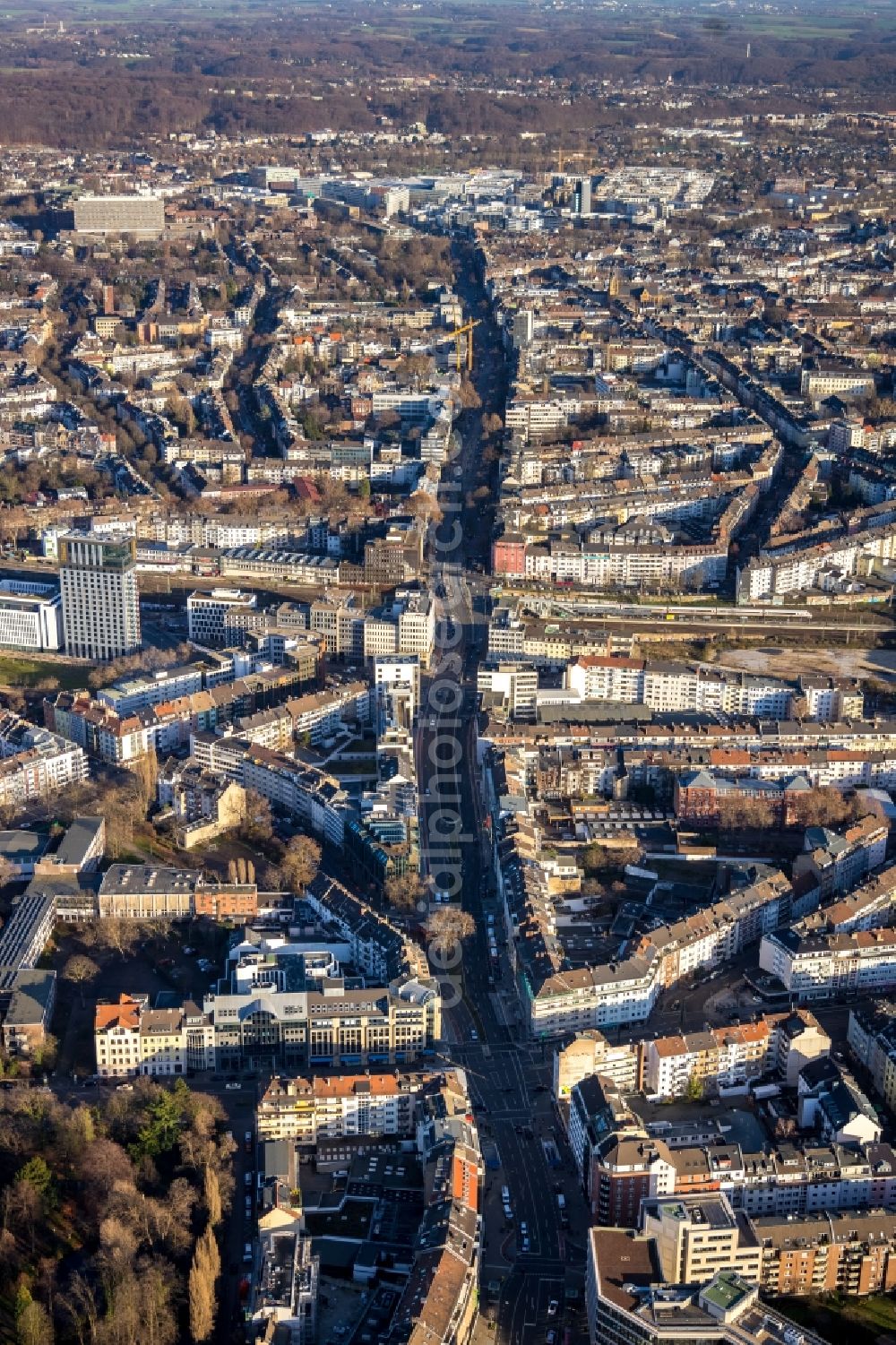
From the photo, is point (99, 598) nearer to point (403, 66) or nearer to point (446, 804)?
point (446, 804)

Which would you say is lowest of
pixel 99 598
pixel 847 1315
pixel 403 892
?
pixel 847 1315

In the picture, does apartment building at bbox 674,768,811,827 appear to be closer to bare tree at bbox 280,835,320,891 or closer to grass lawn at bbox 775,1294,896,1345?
bare tree at bbox 280,835,320,891

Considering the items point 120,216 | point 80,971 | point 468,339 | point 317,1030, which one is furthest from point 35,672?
point 120,216

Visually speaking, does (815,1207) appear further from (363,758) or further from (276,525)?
(276,525)

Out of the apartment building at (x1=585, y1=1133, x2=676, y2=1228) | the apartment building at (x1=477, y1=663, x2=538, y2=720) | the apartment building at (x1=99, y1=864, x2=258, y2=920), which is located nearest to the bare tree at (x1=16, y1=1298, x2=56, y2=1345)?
the apartment building at (x1=585, y1=1133, x2=676, y2=1228)

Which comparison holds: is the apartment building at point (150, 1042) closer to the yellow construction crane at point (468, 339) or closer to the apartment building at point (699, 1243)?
the apartment building at point (699, 1243)
